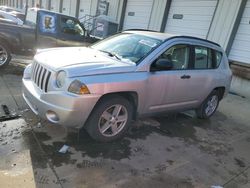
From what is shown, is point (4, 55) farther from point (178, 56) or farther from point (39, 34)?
point (178, 56)

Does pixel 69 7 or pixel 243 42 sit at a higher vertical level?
pixel 243 42

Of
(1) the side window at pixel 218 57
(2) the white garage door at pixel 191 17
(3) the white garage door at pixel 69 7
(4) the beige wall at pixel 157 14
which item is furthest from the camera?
(3) the white garage door at pixel 69 7

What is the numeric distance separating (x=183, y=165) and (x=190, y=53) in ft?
6.97

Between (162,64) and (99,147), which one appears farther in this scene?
(162,64)

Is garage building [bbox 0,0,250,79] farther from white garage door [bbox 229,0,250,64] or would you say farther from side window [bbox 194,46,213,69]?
side window [bbox 194,46,213,69]

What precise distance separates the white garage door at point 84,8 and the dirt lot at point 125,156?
49.8ft

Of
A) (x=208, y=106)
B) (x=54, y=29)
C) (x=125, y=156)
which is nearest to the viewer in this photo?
(x=125, y=156)

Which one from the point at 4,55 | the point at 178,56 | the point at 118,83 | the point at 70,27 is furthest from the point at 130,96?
the point at 70,27

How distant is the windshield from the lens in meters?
4.22

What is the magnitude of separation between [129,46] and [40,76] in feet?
5.24

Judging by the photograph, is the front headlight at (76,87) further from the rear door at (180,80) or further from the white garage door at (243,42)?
the white garage door at (243,42)

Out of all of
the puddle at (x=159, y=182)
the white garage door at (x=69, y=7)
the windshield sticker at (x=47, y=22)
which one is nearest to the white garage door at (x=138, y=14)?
the windshield sticker at (x=47, y=22)

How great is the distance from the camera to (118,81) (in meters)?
3.68

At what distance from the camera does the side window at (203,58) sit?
16.5 feet
